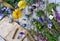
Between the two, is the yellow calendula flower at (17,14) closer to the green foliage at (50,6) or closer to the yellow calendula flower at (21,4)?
the yellow calendula flower at (21,4)

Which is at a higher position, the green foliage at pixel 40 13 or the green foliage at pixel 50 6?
the green foliage at pixel 50 6

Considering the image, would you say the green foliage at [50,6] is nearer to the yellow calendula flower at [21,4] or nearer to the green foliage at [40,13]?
the green foliage at [40,13]

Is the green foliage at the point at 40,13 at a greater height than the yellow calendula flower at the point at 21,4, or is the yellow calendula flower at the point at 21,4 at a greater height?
the yellow calendula flower at the point at 21,4

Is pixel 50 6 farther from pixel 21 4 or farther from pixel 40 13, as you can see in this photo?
pixel 21 4

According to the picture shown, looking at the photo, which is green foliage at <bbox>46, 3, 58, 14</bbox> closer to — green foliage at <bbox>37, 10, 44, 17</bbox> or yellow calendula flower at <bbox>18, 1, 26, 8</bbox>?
green foliage at <bbox>37, 10, 44, 17</bbox>

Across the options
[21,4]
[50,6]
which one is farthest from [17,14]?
[50,6]

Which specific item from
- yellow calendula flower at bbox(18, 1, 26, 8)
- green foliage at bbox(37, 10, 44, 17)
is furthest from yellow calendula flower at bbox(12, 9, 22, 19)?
green foliage at bbox(37, 10, 44, 17)

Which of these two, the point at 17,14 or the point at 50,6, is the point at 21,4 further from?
the point at 50,6

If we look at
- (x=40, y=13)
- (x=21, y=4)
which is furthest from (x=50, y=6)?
(x=21, y=4)

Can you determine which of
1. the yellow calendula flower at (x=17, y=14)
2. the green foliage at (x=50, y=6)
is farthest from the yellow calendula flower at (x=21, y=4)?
the green foliage at (x=50, y=6)

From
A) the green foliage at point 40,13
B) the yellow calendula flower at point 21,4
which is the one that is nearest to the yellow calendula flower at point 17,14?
the yellow calendula flower at point 21,4

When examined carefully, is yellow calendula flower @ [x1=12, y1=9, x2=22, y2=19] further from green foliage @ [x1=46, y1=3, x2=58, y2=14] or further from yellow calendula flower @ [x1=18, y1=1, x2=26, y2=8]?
green foliage @ [x1=46, y1=3, x2=58, y2=14]

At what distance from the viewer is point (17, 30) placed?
1.52 m

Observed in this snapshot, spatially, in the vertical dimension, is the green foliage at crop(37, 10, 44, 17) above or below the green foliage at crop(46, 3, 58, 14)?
below
